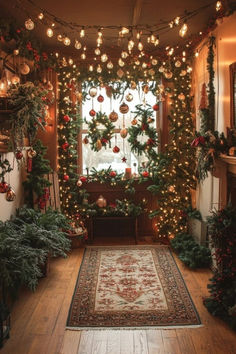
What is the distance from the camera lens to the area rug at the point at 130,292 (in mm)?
3451

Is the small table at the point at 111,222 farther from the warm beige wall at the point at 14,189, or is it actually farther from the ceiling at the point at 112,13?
the ceiling at the point at 112,13

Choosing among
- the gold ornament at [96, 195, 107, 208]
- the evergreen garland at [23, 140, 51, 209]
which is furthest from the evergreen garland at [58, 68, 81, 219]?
the evergreen garland at [23, 140, 51, 209]

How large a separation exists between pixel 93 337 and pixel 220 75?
131 inches

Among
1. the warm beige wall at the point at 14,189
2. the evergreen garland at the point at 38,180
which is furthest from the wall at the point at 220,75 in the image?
the warm beige wall at the point at 14,189

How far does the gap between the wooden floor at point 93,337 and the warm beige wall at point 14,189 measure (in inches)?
43.1

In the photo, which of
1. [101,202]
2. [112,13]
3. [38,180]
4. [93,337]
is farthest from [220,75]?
[93,337]

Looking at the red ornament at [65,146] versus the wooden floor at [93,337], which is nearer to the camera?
the wooden floor at [93,337]

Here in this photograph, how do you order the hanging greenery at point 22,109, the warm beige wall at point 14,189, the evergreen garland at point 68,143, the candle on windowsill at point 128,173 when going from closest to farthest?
the hanging greenery at point 22,109, the warm beige wall at point 14,189, the evergreen garland at point 68,143, the candle on windowsill at point 128,173

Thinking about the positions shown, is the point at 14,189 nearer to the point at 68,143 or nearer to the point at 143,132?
the point at 68,143

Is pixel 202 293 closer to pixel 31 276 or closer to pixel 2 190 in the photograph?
pixel 31 276

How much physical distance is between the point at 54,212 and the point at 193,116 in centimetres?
268

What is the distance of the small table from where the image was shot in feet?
19.7

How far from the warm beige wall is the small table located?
54.9 inches

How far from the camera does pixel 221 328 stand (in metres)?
3.26
